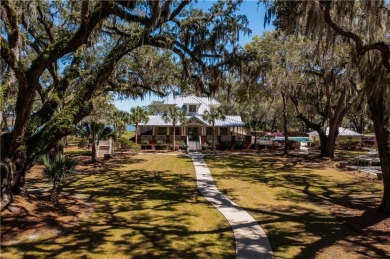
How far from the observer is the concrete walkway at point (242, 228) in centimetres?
683

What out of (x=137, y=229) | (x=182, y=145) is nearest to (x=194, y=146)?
(x=182, y=145)

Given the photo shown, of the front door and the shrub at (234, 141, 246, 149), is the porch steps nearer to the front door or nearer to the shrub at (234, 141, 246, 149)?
the front door

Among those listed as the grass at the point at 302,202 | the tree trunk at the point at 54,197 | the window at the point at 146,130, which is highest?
the window at the point at 146,130

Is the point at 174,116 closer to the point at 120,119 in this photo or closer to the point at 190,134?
the point at 190,134

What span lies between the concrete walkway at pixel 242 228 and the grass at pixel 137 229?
244mm

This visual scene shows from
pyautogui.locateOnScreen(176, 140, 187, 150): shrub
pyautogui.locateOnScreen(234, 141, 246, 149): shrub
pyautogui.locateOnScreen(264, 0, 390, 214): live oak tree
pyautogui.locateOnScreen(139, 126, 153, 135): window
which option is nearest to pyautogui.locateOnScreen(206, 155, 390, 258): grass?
pyautogui.locateOnScreen(264, 0, 390, 214): live oak tree

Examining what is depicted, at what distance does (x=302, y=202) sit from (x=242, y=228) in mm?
4581

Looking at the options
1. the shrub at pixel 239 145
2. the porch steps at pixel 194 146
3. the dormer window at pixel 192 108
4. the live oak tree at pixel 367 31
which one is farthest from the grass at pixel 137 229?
the dormer window at pixel 192 108

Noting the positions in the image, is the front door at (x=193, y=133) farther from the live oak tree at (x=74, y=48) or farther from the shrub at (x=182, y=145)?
the live oak tree at (x=74, y=48)

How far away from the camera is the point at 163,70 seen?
18.5m

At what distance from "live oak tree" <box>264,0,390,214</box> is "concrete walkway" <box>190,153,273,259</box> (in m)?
Answer: 4.64

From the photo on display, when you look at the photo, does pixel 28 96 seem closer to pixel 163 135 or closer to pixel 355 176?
pixel 355 176

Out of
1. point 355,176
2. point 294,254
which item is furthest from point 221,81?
point 355,176

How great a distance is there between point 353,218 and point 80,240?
8141mm
